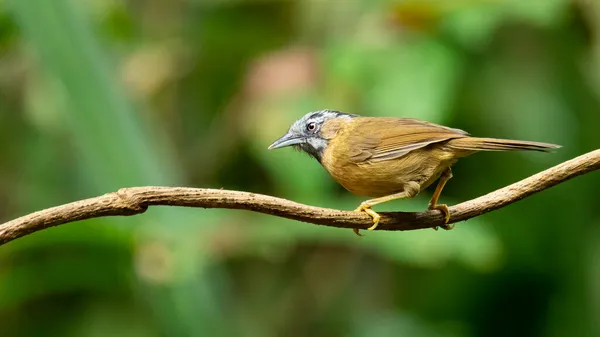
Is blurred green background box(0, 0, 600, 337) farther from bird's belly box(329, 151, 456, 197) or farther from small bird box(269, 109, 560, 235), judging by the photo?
bird's belly box(329, 151, 456, 197)

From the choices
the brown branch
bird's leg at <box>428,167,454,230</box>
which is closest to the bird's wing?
bird's leg at <box>428,167,454,230</box>

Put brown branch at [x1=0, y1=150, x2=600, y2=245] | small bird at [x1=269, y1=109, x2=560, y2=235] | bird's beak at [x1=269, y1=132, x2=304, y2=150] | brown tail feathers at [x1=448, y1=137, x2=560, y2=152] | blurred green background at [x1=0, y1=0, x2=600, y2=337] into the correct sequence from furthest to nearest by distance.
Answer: blurred green background at [x1=0, y1=0, x2=600, y2=337] < bird's beak at [x1=269, y1=132, x2=304, y2=150] < small bird at [x1=269, y1=109, x2=560, y2=235] < brown tail feathers at [x1=448, y1=137, x2=560, y2=152] < brown branch at [x1=0, y1=150, x2=600, y2=245]

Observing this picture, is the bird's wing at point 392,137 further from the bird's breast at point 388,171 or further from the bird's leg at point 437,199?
the bird's leg at point 437,199

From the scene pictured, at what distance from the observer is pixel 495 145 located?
1862 mm

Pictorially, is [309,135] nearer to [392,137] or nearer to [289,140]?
[289,140]

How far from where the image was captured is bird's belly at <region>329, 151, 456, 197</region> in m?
2.15

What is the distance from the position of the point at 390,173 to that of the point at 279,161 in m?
1.21

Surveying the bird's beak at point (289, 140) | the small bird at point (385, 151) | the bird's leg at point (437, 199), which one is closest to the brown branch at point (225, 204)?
the bird's leg at point (437, 199)

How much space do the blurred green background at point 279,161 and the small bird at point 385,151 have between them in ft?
2.61

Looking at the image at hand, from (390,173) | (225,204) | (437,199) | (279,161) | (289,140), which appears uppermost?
(279,161)

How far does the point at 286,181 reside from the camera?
129 inches

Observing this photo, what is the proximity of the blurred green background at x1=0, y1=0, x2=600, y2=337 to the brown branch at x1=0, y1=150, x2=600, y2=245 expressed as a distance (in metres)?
1.65

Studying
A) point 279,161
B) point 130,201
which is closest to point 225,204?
point 130,201

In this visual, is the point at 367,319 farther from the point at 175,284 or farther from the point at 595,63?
the point at 595,63
